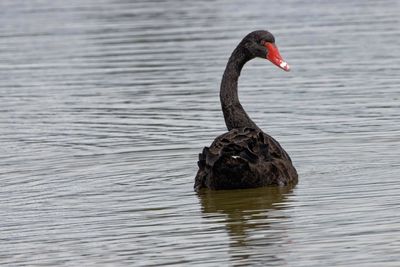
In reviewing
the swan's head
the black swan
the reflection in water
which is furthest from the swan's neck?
the reflection in water

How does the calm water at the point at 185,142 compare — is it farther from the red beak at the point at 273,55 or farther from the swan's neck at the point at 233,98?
the red beak at the point at 273,55

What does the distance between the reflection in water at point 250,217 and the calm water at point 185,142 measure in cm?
2

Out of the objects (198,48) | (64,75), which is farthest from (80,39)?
(64,75)

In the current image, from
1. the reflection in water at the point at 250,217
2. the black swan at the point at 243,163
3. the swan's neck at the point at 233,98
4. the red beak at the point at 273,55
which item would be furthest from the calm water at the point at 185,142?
the red beak at the point at 273,55

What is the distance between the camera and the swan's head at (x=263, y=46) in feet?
37.0

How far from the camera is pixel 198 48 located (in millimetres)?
20594

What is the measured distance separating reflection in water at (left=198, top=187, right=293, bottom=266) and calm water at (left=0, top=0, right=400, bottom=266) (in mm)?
20

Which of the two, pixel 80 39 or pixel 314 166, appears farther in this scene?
pixel 80 39

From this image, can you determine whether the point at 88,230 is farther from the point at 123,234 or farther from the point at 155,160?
the point at 155,160

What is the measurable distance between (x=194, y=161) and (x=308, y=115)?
7.76 feet

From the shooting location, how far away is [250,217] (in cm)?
941

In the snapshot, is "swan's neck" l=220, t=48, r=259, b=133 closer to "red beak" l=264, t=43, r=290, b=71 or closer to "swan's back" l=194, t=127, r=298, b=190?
"red beak" l=264, t=43, r=290, b=71

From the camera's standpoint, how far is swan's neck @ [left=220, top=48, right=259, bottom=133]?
11296 millimetres

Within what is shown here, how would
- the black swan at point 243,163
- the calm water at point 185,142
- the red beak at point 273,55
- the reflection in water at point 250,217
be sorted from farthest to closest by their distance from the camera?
the red beak at point 273,55, the black swan at point 243,163, the calm water at point 185,142, the reflection in water at point 250,217
